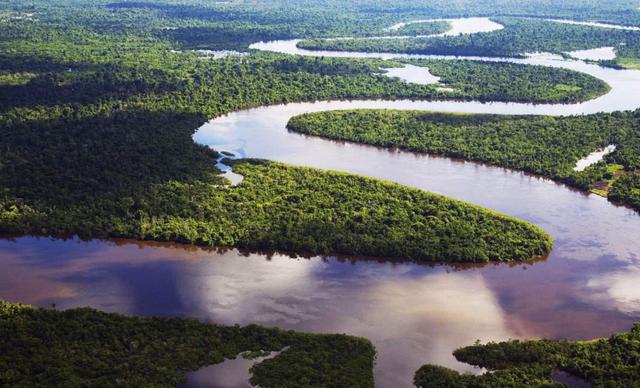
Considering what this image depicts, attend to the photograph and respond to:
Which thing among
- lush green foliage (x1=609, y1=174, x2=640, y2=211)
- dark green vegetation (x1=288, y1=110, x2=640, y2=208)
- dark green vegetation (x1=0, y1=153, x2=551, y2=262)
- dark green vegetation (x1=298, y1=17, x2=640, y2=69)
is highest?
dark green vegetation (x1=298, y1=17, x2=640, y2=69)

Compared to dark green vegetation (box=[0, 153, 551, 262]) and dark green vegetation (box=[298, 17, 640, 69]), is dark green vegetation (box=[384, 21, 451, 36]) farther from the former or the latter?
dark green vegetation (box=[0, 153, 551, 262])

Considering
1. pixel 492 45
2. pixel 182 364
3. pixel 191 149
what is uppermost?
pixel 492 45

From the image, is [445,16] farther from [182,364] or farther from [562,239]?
[182,364]

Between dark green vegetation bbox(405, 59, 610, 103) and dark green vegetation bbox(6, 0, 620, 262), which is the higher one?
dark green vegetation bbox(405, 59, 610, 103)

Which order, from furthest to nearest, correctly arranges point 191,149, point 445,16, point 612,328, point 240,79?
point 445,16 → point 240,79 → point 191,149 → point 612,328

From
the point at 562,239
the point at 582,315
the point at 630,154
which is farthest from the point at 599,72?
the point at 582,315

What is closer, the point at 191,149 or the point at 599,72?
the point at 191,149

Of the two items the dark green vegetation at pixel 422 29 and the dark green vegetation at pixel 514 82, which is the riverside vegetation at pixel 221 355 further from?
the dark green vegetation at pixel 422 29

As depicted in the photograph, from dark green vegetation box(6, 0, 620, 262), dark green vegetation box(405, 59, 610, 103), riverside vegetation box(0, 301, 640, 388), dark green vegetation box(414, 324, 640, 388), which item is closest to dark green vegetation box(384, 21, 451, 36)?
dark green vegetation box(405, 59, 610, 103)
